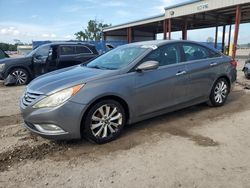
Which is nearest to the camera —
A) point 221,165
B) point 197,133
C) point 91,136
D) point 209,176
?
point 209,176

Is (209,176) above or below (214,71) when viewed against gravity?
below

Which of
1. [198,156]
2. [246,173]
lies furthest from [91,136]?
[246,173]

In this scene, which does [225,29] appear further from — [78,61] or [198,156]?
[198,156]

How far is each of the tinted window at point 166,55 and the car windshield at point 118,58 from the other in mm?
194

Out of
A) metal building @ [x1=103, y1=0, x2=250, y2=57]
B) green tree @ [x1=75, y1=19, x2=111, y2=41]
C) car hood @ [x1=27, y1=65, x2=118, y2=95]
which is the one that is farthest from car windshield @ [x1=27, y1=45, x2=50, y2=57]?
green tree @ [x1=75, y1=19, x2=111, y2=41]

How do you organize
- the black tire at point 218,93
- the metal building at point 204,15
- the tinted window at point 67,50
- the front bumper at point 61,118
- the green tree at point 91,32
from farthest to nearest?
the green tree at point 91,32 < the metal building at point 204,15 < the tinted window at point 67,50 < the black tire at point 218,93 < the front bumper at point 61,118

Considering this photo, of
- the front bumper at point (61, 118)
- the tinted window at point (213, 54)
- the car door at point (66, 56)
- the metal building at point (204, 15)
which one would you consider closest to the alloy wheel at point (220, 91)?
the tinted window at point (213, 54)

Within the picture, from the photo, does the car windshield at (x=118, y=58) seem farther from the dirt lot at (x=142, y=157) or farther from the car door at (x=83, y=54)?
the car door at (x=83, y=54)

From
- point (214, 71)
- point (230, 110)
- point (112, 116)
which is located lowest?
point (230, 110)

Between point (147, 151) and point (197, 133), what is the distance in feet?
3.85

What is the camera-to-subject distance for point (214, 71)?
5879 millimetres

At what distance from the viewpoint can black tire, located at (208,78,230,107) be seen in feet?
19.6

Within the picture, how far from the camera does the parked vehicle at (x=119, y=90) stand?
3.83 m

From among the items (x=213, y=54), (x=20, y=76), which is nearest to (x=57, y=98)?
(x=213, y=54)
